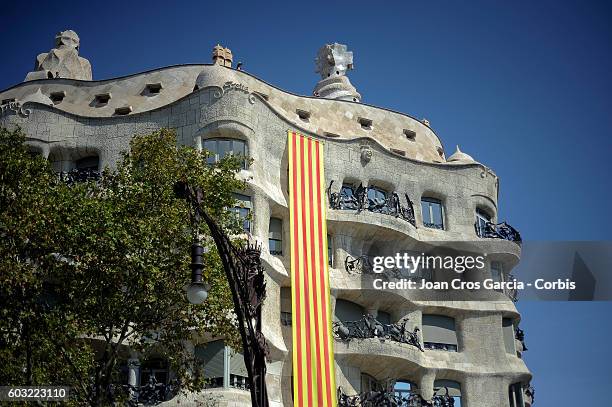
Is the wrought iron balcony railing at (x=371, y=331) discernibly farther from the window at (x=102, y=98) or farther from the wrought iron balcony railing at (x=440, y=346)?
the window at (x=102, y=98)

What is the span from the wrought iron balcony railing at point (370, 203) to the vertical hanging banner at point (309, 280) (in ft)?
2.16

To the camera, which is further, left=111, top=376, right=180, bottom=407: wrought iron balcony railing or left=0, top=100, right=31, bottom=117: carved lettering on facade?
left=0, top=100, right=31, bottom=117: carved lettering on facade

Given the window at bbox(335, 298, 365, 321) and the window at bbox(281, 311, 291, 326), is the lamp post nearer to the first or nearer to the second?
the window at bbox(281, 311, 291, 326)

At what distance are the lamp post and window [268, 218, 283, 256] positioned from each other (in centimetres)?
1576

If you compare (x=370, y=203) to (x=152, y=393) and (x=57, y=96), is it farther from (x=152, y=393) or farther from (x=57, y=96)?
(x=57, y=96)

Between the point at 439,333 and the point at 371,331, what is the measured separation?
→ 361cm

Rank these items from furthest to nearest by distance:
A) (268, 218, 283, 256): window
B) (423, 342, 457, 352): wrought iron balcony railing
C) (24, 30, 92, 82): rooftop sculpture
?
1. (24, 30, 92, 82): rooftop sculpture
2. (423, 342, 457, 352): wrought iron balcony railing
3. (268, 218, 283, 256): window

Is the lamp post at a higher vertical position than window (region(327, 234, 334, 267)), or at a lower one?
lower

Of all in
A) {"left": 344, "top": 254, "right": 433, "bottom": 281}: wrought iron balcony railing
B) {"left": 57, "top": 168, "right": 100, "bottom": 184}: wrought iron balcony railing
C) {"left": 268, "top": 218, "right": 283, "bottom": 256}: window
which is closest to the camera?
{"left": 57, "top": 168, "right": 100, "bottom": 184}: wrought iron balcony railing

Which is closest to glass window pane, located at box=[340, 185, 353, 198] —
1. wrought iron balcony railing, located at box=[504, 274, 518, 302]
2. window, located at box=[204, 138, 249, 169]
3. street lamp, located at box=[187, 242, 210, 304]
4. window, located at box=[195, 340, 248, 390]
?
window, located at box=[204, 138, 249, 169]

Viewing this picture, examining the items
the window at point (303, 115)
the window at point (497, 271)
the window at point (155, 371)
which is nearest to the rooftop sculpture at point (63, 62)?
the window at point (303, 115)

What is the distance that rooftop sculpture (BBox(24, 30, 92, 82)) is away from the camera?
38.8 metres

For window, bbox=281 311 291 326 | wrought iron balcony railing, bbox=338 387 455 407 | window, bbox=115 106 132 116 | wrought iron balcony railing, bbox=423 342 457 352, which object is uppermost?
window, bbox=115 106 132 116

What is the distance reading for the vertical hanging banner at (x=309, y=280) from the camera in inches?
1175
